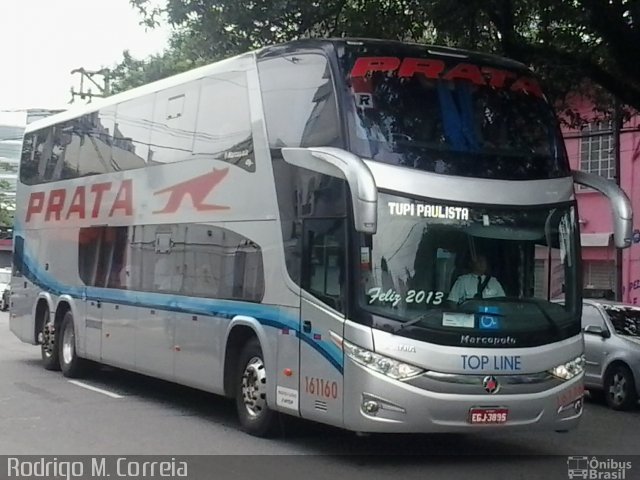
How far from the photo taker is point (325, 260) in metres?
9.95

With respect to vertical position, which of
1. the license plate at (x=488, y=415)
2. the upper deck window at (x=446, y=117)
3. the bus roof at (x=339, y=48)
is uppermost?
the bus roof at (x=339, y=48)

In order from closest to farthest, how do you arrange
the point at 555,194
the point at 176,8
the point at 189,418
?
the point at 555,194 < the point at 189,418 < the point at 176,8

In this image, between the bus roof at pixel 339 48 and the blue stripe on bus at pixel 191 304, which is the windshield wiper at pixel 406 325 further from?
the bus roof at pixel 339 48

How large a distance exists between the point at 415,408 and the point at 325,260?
1.67 meters

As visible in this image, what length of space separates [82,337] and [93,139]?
10.1ft

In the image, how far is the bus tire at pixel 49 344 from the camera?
17078 mm

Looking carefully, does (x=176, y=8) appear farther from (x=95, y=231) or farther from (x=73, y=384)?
(x=73, y=384)

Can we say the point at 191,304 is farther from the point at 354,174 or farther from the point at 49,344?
the point at 49,344

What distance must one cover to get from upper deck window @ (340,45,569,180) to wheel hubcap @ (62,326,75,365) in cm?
830

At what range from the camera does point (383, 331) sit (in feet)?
30.8

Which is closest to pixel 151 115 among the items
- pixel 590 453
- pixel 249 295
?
pixel 249 295

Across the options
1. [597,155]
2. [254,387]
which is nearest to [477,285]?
[254,387]

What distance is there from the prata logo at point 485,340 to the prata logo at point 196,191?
3.46 meters

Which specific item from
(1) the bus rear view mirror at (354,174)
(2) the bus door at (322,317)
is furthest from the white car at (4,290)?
(1) the bus rear view mirror at (354,174)
